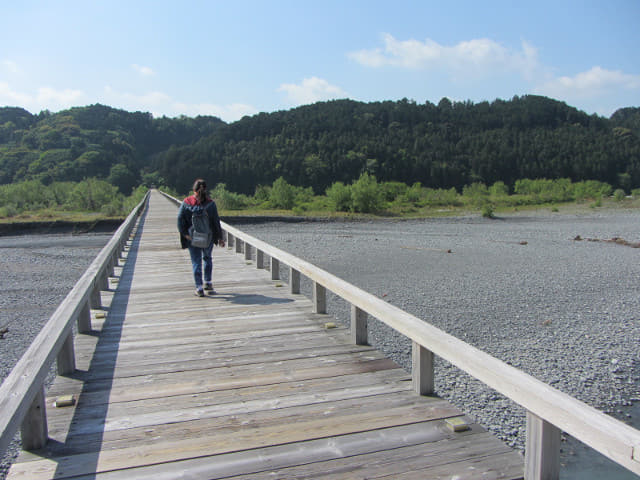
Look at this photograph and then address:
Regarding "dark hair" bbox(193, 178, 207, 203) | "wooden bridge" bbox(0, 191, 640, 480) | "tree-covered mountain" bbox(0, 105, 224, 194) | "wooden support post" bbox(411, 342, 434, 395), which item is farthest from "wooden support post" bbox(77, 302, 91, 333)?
"tree-covered mountain" bbox(0, 105, 224, 194)

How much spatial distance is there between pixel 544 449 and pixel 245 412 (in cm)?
171

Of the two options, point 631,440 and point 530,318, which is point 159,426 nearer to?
point 631,440

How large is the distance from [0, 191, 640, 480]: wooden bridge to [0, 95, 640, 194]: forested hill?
93131 mm

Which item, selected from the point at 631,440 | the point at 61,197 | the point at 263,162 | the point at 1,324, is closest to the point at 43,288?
the point at 1,324

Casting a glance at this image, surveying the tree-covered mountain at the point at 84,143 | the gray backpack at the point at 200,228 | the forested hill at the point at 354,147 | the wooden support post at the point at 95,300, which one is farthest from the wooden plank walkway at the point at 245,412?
the tree-covered mountain at the point at 84,143

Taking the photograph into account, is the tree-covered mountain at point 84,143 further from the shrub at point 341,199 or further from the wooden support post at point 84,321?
the wooden support post at point 84,321

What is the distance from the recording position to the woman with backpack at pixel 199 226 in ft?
20.4

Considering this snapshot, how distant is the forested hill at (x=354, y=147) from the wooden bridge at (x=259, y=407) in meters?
93.1

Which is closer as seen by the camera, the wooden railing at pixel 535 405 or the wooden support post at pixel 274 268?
the wooden railing at pixel 535 405

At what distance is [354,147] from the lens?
118m

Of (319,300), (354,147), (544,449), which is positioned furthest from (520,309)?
(354,147)

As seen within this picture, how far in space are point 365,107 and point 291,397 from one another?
154860 millimetres

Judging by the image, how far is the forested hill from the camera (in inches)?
3996

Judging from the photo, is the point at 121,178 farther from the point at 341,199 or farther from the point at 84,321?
the point at 84,321
